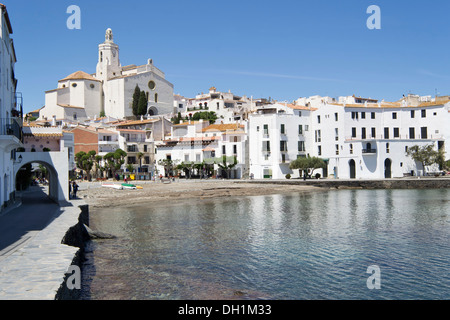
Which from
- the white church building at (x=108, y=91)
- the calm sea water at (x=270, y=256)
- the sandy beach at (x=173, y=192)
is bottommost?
the calm sea water at (x=270, y=256)

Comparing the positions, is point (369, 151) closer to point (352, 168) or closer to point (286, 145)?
point (352, 168)

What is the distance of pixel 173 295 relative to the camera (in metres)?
12.3

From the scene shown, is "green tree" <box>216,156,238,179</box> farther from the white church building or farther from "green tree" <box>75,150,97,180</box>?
the white church building

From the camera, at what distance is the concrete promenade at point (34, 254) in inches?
332

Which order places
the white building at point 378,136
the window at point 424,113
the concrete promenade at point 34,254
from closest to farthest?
the concrete promenade at point 34,254 < the white building at point 378,136 < the window at point 424,113

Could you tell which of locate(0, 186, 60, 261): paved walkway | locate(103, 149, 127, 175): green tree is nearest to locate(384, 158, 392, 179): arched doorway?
locate(103, 149, 127, 175): green tree

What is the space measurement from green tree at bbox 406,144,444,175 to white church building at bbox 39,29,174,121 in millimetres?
69157

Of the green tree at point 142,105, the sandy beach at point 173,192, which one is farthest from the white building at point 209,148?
the green tree at point 142,105

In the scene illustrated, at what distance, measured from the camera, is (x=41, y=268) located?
32.9 ft

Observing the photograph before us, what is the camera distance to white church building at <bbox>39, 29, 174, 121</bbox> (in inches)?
4210

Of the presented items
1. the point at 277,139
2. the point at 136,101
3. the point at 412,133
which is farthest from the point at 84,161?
the point at 412,133

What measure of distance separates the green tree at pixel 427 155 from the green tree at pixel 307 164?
502 inches

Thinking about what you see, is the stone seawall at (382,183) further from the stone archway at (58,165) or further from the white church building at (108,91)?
the white church building at (108,91)
